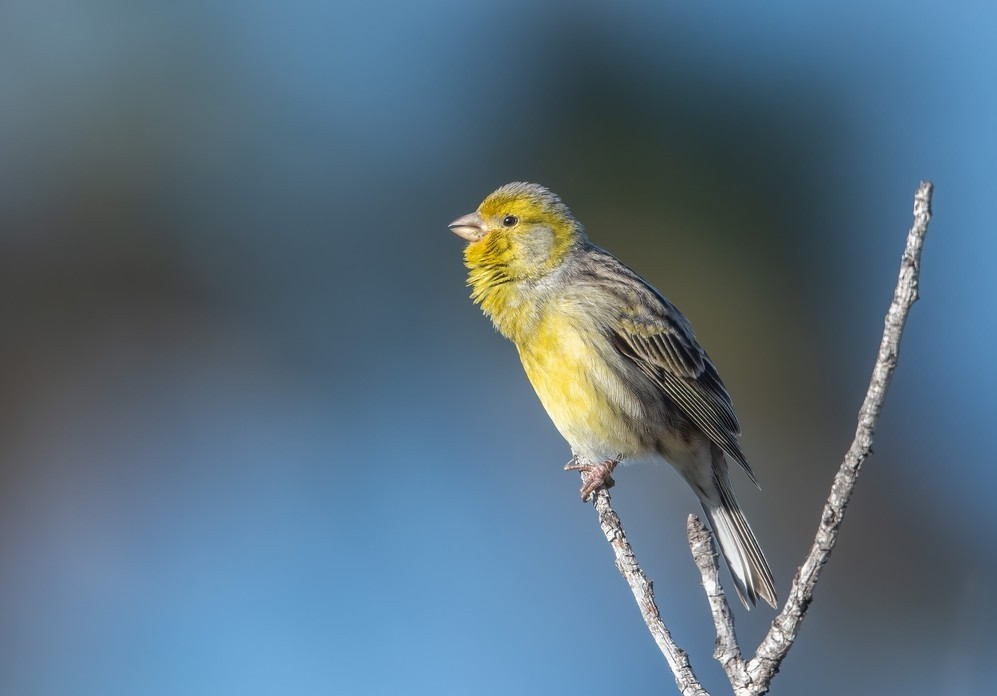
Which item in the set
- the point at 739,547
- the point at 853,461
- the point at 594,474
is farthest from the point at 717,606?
the point at 739,547

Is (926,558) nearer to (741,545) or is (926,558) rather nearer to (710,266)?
(710,266)

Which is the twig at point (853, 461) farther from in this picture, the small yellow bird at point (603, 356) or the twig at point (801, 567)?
the small yellow bird at point (603, 356)

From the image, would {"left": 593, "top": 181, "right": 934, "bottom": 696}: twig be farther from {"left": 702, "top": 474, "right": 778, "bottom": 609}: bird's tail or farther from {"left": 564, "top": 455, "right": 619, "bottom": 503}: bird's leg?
{"left": 702, "top": 474, "right": 778, "bottom": 609}: bird's tail

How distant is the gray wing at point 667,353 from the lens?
6.59 m

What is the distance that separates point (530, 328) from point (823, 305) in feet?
18.5

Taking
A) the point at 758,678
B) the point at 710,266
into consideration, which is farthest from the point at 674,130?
the point at 758,678

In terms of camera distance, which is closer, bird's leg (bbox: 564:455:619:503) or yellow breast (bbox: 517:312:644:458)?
bird's leg (bbox: 564:455:619:503)

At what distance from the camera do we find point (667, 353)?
670 cm

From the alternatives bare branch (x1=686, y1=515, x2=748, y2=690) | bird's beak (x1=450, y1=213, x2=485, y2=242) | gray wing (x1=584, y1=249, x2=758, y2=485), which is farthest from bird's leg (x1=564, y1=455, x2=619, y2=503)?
bare branch (x1=686, y1=515, x2=748, y2=690)

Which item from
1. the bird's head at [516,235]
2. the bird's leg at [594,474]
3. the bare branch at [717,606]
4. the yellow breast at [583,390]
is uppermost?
the bird's head at [516,235]

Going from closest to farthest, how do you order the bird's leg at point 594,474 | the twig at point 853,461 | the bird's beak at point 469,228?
the twig at point 853,461, the bird's leg at point 594,474, the bird's beak at point 469,228

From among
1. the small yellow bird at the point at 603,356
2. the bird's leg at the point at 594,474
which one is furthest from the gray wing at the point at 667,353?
the bird's leg at the point at 594,474

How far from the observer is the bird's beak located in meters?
6.80

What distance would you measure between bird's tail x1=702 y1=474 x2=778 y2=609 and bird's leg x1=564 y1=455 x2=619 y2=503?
64cm
